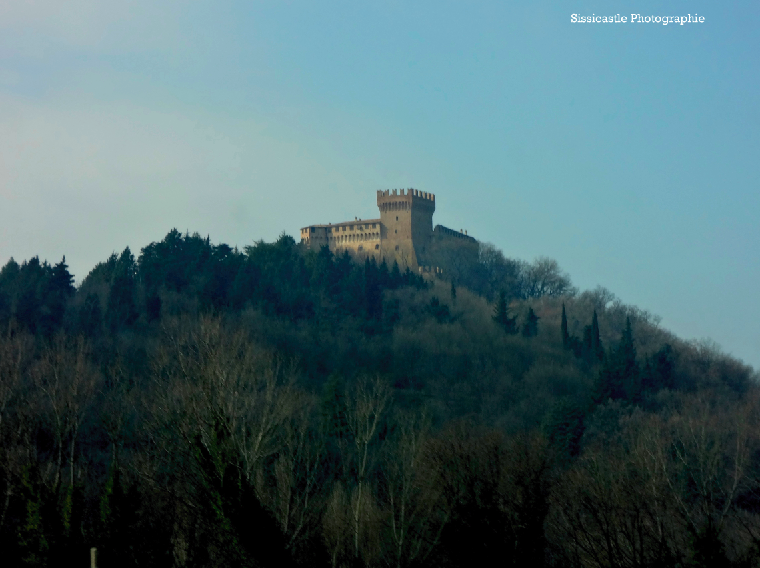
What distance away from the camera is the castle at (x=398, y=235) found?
86.2 m

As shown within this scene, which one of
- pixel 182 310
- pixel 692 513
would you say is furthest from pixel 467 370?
pixel 692 513

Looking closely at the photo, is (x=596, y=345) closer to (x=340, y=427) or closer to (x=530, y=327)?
(x=530, y=327)


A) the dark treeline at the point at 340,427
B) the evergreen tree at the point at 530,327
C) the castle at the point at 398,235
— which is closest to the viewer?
the dark treeline at the point at 340,427

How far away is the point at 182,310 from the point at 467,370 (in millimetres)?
16768

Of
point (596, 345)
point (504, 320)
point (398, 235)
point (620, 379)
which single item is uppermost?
point (398, 235)

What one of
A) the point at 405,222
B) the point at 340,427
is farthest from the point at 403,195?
the point at 340,427

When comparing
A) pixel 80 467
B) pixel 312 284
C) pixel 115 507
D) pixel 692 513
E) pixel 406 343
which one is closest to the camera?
pixel 115 507

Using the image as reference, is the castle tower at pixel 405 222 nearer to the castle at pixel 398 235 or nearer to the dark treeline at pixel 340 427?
the castle at pixel 398 235

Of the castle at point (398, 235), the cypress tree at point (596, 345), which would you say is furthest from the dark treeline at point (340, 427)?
the castle at point (398, 235)

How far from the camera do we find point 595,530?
23.8m

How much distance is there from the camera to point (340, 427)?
37156 mm

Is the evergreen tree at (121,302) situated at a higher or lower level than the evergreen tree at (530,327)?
higher

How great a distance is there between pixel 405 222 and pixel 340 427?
5180cm

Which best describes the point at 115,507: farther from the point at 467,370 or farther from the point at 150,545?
the point at 467,370
